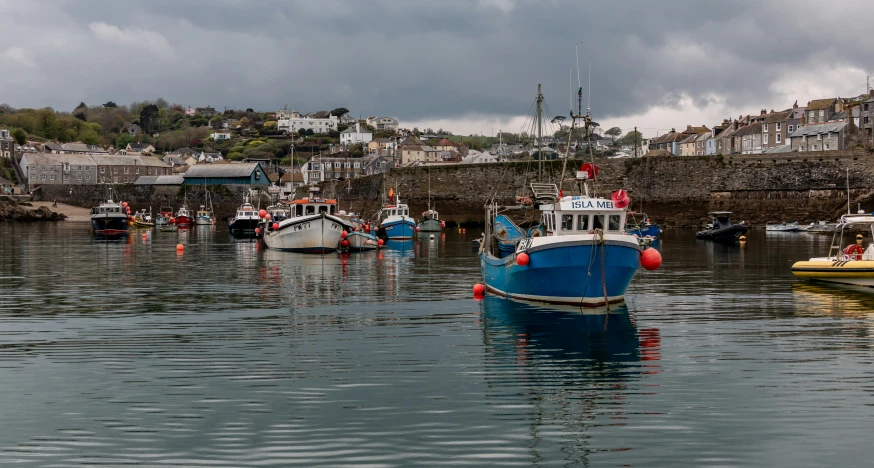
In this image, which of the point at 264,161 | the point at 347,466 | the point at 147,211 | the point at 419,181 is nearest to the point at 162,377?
the point at 347,466

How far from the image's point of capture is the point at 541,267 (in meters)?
19.2

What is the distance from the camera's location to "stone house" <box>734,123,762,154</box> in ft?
295

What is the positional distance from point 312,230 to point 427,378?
28619 mm

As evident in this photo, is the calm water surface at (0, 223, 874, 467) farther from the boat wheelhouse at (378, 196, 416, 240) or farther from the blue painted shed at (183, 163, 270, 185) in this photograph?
the blue painted shed at (183, 163, 270, 185)

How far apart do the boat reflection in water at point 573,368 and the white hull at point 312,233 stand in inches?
833

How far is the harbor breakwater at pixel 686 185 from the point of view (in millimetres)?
64938

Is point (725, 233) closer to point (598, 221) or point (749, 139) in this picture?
point (598, 221)

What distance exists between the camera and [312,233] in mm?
40531

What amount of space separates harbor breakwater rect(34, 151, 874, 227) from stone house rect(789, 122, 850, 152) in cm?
881

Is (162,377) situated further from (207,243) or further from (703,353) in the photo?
(207,243)

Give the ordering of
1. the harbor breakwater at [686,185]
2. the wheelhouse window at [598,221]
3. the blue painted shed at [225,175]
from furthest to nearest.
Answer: the blue painted shed at [225,175] < the harbor breakwater at [686,185] < the wheelhouse window at [598,221]

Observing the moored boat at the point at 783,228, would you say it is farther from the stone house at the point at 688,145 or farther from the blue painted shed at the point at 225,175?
the blue painted shed at the point at 225,175

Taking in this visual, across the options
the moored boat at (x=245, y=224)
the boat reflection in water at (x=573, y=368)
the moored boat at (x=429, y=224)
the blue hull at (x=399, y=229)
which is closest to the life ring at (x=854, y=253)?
the boat reflection in water at (x=573, y=368)

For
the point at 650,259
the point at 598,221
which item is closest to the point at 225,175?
the point at 598,221
